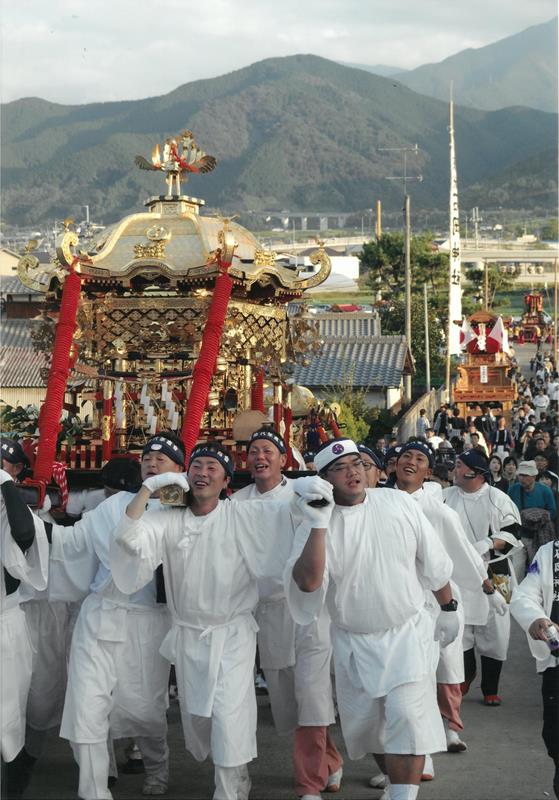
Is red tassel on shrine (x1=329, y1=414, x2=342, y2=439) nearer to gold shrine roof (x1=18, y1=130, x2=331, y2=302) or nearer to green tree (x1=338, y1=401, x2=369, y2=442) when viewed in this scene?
gold shrine roof (x1=18, y1=130, x2=331, y2=302)

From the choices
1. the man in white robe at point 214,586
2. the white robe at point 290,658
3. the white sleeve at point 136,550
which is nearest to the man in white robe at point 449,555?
the white robe at point 290,658

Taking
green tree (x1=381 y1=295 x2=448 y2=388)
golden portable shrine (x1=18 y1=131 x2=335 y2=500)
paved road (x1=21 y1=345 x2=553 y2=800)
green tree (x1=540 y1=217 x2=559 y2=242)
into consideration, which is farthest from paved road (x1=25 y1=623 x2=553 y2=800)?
green tree (x1=540 y1=217 x2=559 y2=242)

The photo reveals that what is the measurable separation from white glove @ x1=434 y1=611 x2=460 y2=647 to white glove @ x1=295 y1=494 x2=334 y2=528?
104cm

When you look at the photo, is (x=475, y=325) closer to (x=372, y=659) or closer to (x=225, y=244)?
(x=225, y=244)

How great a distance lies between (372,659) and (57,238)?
5.08 meters

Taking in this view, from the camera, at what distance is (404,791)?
18.0 feet

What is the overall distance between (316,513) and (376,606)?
2.23 ft

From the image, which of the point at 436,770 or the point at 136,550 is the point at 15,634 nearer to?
the point at 136,550

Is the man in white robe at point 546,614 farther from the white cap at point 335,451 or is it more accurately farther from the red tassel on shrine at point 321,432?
the red tassel on shrine at point 321,432

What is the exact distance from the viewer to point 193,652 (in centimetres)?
595

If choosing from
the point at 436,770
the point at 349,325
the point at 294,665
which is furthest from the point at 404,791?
the point at 349,325

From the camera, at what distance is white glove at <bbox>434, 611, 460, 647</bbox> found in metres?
6.07

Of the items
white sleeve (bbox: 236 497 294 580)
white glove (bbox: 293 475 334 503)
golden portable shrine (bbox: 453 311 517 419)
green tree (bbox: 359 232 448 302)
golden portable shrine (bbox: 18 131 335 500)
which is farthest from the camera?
green tree (bbox: 359 232 448 302)

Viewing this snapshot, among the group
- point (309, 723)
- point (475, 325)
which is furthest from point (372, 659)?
point (475, 325)
